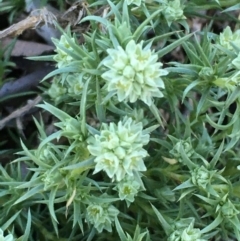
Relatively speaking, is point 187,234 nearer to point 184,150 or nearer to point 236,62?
point 184,150

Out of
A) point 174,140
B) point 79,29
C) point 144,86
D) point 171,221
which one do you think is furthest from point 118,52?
point 79,29

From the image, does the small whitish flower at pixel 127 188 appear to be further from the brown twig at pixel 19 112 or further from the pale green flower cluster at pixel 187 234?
the brown twig at pixel 19 112

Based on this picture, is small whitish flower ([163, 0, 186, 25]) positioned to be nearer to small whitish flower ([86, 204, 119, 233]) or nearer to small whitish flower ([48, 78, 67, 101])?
small whitish flower ([48, 78, 67, 101])

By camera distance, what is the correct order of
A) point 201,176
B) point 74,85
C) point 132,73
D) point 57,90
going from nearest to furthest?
point 132,73
point 201,176
point 74,85
point 57,90

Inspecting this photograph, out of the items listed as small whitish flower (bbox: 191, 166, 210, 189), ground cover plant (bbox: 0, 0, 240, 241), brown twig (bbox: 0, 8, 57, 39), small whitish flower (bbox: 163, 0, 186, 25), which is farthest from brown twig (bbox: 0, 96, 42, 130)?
small whitish flower (bbox: 191, 166, 210, 189)

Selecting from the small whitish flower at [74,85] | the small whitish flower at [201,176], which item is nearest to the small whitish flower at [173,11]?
the small whitish flower at [74,85]

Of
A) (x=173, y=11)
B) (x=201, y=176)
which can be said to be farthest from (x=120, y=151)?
(x=173, y=11)

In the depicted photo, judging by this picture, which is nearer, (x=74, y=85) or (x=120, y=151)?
(x=120, y=151)
